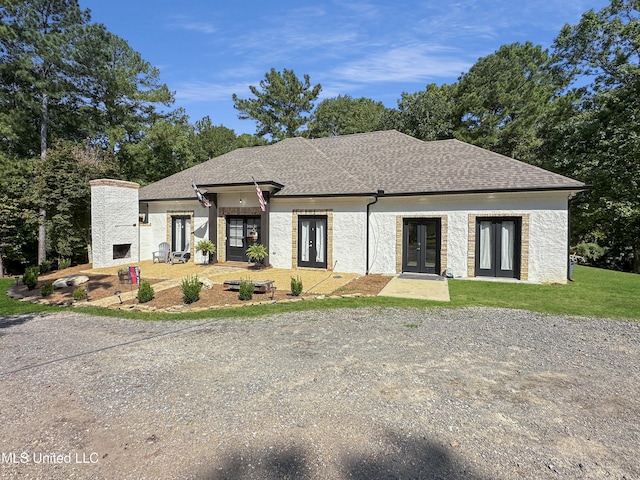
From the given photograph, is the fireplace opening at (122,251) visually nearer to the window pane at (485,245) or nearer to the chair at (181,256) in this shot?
the chair at (181,256)

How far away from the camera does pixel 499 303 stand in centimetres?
869

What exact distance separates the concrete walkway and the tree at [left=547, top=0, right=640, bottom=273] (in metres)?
12.8

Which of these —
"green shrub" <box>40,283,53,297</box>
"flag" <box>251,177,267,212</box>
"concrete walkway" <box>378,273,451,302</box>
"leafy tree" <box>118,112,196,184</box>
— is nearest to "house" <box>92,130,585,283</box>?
"flag" <box>251,177,267,212</box>

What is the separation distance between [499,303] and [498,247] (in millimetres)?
4533

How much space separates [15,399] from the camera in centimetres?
395

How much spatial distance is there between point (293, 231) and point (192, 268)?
4960 mm

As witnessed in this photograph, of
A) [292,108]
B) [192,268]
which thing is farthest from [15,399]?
[292,108]

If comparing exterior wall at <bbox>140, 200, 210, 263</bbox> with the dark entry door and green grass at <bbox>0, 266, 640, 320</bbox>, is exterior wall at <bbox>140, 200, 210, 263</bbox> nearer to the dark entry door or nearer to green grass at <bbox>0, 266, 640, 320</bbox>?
the dark entry door

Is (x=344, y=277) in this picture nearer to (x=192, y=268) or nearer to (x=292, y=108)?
(x=192, y=268)

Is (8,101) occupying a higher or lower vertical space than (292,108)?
lower

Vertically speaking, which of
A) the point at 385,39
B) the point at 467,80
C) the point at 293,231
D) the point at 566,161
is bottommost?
the point at 293,231

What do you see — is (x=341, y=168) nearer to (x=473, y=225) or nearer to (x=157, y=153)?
(x=473, y=225)

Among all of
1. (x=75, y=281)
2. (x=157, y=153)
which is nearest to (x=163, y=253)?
(x=75, y=281)

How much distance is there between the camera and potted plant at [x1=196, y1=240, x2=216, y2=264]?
50.9 ft
